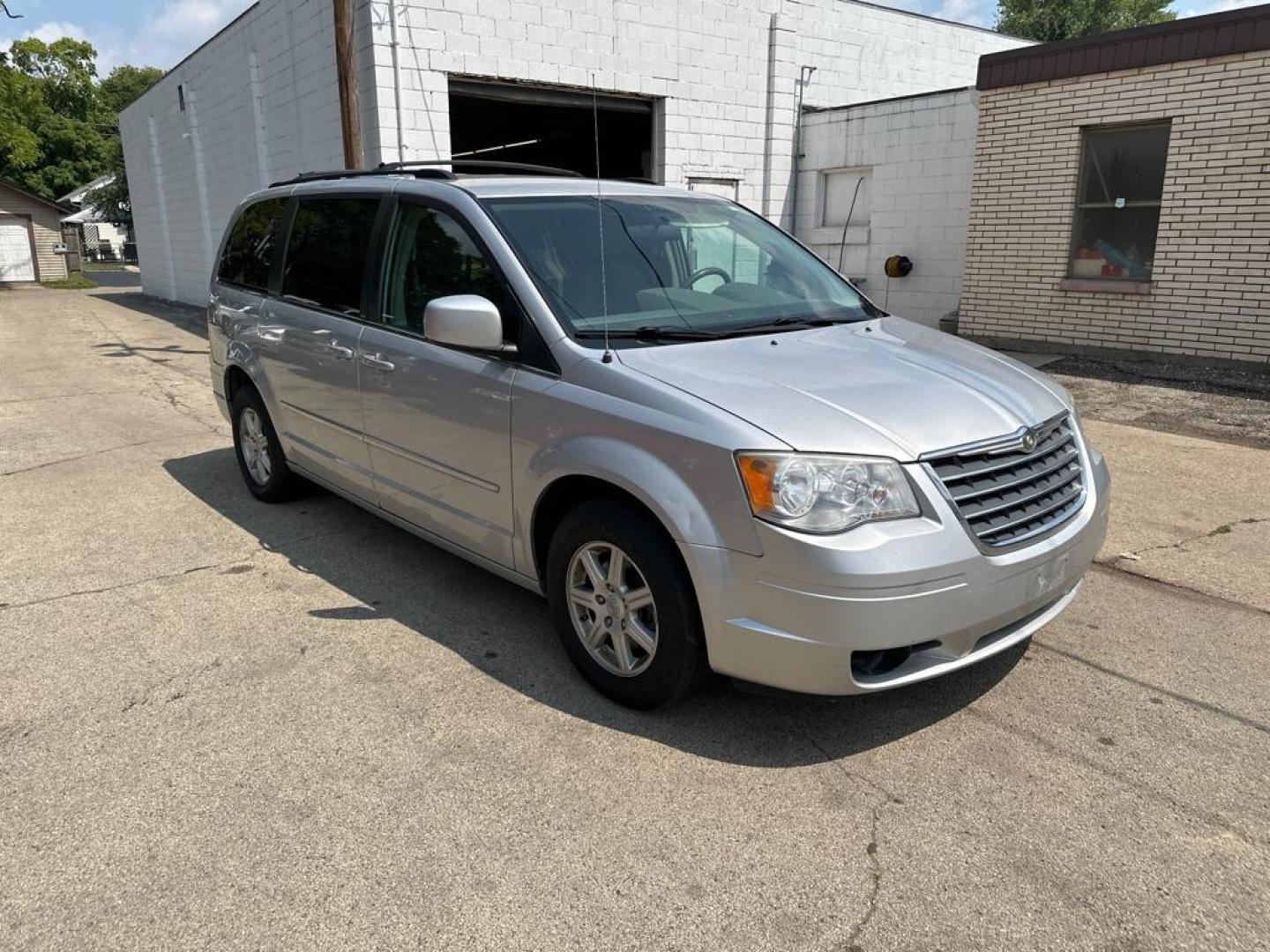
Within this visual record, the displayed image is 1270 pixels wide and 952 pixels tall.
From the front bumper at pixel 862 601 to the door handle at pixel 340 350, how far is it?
7.84ft

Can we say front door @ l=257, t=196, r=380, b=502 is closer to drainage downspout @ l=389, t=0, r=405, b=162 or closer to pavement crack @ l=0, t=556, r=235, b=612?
pavement crack @ l=0, t=556, r=235, b=612

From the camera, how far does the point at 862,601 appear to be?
284 centimetres

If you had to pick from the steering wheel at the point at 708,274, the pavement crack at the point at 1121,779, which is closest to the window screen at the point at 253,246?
the steering wheel at the point at 708,274

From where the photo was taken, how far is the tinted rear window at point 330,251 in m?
4.75

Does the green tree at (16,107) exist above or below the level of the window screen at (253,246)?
above

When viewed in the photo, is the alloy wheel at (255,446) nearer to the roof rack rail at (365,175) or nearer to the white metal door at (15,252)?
the roof rack rail at (365,175)

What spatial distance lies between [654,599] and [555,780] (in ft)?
2.20

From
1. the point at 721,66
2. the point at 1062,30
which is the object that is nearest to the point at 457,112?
the point at 721,66

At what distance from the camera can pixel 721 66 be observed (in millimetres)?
14664

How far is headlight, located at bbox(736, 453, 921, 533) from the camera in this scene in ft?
9.45

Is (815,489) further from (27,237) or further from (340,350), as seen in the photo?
(27,237)

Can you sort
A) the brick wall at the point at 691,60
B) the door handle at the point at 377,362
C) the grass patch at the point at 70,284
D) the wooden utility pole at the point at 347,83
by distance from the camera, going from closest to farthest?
the door handle at the point at 377,362, the wooden utility pole at the point at 347,83, the brick wall at the point at 691,60, the grass patch at the point at 70,284

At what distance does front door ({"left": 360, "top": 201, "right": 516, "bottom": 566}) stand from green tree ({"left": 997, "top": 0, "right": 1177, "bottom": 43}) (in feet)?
159

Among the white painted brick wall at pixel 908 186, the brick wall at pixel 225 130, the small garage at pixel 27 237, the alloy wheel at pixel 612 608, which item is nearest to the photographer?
the alloy wheel at pixel 612 608
